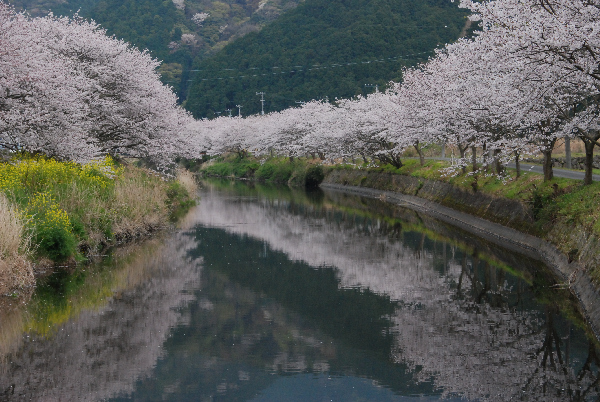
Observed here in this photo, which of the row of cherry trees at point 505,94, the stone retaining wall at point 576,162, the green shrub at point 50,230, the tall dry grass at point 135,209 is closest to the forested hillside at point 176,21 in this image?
the row of cherry trees at point 505,94

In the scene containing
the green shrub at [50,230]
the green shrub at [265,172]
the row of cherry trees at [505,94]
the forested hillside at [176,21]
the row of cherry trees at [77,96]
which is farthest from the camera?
the forested hillside at [176,21]

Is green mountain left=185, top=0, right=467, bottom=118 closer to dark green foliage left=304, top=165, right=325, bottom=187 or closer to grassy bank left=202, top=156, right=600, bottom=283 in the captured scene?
dark green foliage left=304, top=165, right=325, bottom=187

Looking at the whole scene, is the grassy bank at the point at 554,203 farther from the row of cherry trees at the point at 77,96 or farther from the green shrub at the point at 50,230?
the row of cherry trees at the point at 77,96

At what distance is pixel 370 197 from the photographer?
1970 inches

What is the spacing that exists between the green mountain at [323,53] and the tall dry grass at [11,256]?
6707cm

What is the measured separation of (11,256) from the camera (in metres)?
15.2

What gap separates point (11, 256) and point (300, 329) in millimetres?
7068

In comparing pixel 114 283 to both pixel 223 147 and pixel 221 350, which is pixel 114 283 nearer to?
pixel 221 350

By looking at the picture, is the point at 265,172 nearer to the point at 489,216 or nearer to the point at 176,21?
the point at 489,216

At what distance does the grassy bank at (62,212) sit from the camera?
51.3 ft

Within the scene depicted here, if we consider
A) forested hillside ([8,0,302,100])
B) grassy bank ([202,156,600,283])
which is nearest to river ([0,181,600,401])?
grassy bank ([202,156,600,283])

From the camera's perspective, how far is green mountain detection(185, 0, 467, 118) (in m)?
85.2

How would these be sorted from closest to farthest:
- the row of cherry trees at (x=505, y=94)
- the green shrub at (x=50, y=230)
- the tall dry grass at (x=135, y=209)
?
the row of cherry trees at (x=505, y=94)
the green shrub at (x=50, y=230)
the tall dry grass at (x=135, y=209)

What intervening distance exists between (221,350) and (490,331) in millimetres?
5390
